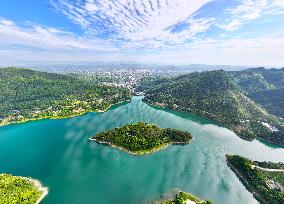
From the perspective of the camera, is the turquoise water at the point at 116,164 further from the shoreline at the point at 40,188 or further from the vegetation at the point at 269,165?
the vegetation at the point at 269,165

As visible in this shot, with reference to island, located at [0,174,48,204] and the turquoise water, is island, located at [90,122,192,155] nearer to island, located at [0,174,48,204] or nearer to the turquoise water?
the turquoise water

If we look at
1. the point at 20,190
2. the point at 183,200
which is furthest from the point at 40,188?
the point at 183,200

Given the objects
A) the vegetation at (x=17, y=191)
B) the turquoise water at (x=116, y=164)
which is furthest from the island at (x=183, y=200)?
the vegetation at (x=17, y=191)

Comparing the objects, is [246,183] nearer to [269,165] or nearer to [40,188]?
[269,165]

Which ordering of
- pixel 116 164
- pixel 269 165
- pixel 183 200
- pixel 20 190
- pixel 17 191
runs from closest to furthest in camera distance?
pixel 183 200, pixel 17 191, pixel 20 190, pixel 269 165, pixel 116 164

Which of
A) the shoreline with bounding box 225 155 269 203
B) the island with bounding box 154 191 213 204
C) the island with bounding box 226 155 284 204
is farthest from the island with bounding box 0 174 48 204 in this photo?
the island with bounding box 226 155 284 204
